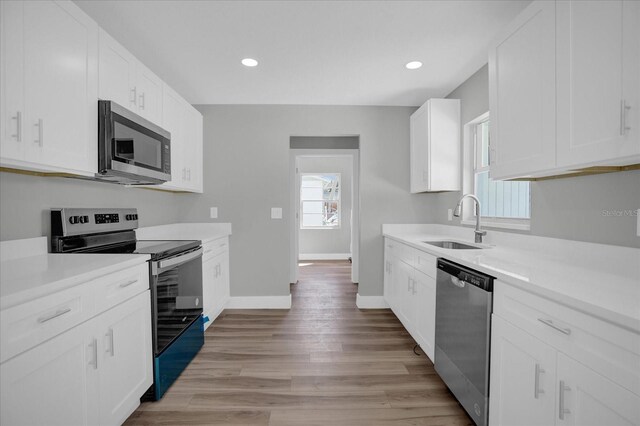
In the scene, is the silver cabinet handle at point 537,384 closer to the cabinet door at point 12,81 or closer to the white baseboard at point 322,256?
the cabinet door at point 12,81

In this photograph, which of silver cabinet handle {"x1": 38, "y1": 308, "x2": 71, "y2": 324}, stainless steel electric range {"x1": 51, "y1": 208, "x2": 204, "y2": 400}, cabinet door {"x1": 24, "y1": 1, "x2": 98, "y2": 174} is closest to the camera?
silver cabinet handle {"x1": 38, "y1": 308, "x2": 71, "y2": 324}

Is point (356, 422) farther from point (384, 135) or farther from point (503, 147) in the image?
point (384, 135)

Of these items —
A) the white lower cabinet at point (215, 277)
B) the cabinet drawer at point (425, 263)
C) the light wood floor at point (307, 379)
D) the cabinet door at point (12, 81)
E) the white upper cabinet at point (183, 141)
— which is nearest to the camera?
the cabinet door at point (12, 81)

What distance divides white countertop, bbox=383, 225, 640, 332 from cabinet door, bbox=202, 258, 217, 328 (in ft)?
6.35

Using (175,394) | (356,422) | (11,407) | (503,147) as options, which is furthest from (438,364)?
(11,407)

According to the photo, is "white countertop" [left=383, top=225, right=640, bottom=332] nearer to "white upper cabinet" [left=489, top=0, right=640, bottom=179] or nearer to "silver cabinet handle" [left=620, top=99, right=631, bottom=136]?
"white upper cabinet" [left=489, top=0, right=640, bottom=179]

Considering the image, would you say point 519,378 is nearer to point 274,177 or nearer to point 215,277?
point 215,277

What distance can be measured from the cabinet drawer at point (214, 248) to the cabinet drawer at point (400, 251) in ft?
6.16

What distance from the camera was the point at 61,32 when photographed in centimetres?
147

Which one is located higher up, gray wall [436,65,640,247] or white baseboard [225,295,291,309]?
gray wall [436,65,640,247]

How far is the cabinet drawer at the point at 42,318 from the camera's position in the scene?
3.08 ft

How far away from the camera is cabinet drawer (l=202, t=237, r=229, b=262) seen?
273 centimetres

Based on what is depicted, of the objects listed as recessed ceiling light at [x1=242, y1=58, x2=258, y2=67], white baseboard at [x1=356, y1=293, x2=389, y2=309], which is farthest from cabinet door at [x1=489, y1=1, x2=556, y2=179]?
white baseboard at [x1=356, y1=293, x2=389, y2=309]

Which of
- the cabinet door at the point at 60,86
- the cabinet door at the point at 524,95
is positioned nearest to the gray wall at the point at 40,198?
the cabinet door at the point at 60,86
